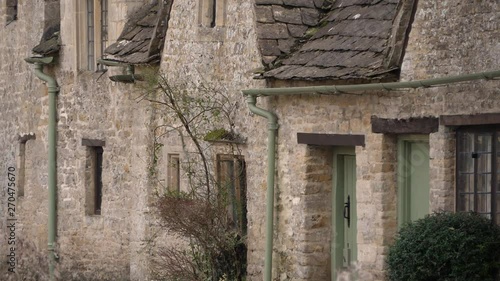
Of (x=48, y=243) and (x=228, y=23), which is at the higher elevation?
(x=228, y=23)

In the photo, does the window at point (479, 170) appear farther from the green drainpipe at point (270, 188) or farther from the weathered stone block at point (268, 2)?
the weathered stone block at point (268, 2)

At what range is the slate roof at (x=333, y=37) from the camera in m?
17.2

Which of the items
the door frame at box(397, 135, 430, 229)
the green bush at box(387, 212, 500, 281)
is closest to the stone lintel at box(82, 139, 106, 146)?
the door frame at box(397, 135, 430, 229)

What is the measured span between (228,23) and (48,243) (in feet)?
21.2

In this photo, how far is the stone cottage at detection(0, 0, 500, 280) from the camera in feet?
54.5

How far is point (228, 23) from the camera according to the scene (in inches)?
791

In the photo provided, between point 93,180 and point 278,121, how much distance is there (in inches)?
233

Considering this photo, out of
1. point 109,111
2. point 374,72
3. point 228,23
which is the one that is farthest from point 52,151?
point 374,72

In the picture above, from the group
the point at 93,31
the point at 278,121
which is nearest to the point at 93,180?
the point at 93,31

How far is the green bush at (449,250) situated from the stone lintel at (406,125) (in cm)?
121

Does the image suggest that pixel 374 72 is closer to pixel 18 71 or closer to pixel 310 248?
pixel 310 248

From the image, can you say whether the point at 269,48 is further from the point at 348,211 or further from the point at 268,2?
the point at 348,211

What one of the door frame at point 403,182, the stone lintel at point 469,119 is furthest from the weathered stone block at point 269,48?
the stone lintel at point 469,119

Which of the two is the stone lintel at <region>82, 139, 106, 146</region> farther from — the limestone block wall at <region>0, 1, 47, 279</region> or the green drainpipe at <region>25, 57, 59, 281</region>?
the limestone block wall at <region>0, 1, 47, 279</region>
